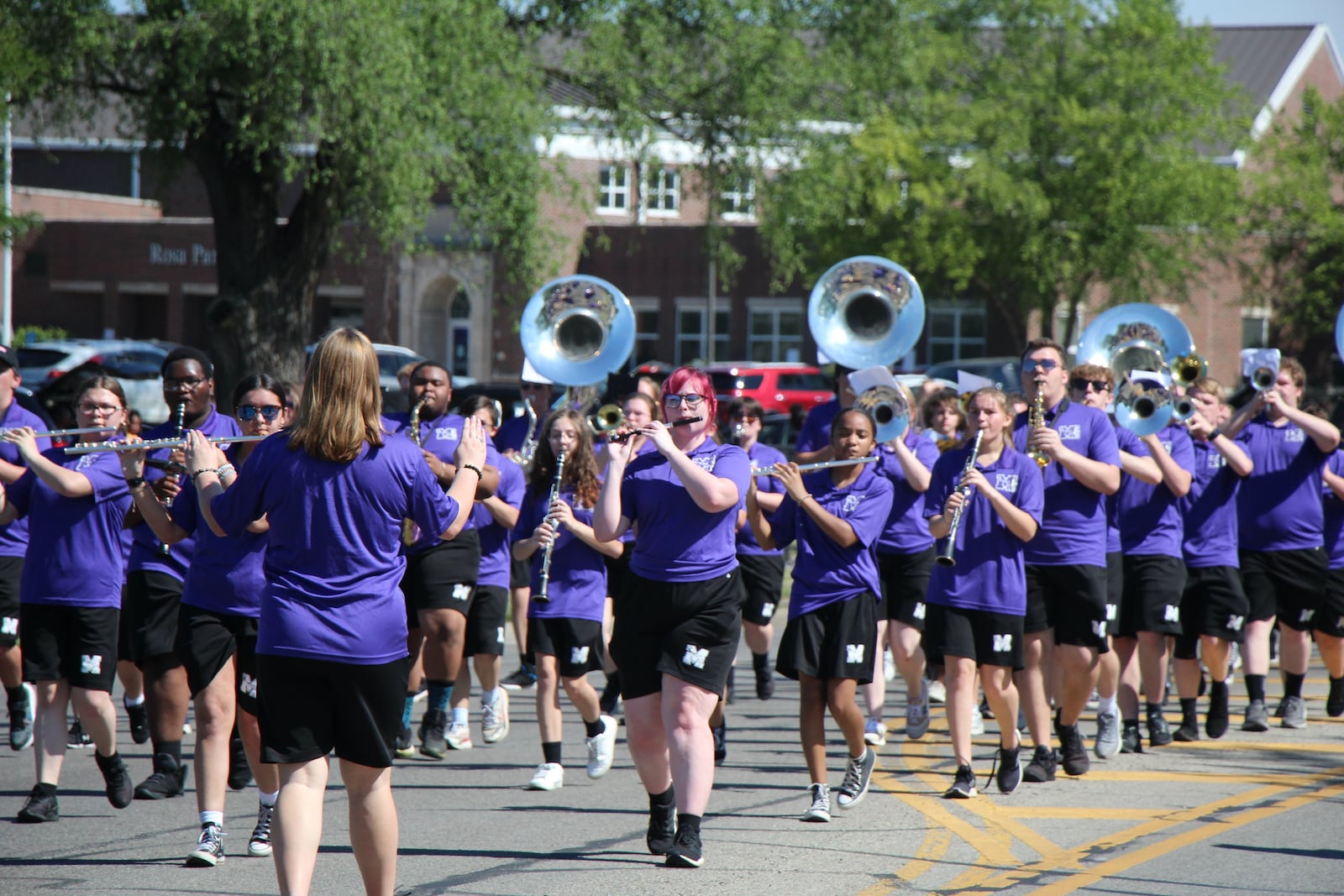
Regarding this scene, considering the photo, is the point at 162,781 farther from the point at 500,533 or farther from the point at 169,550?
the point at 500,533

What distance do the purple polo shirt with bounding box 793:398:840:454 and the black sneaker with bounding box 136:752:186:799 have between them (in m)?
4.37

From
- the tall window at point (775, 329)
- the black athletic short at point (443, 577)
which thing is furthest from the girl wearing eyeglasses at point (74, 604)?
the tall window at point (775, 329)

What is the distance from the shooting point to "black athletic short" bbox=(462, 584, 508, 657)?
855cm

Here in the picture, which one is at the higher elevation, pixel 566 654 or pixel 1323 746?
pixel 566 654

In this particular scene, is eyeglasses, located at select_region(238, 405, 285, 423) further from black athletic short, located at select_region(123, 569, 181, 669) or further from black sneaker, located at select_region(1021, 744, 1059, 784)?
black sneaker, located at select_region(1021, 744, 1059, 784)

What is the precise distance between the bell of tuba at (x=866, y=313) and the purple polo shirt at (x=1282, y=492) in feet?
6.92

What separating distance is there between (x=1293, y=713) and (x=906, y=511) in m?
2.66

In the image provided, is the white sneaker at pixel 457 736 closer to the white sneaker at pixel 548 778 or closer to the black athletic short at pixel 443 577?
the black athletic short at pixel 443 577

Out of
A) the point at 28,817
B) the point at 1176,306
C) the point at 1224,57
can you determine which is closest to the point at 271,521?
the point at 28,817

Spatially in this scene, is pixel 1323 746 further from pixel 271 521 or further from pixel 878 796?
pixel 271 521

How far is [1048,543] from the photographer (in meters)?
→ 7.81

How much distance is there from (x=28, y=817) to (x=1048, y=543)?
494cm

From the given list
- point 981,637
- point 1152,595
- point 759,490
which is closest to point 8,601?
point 759,490

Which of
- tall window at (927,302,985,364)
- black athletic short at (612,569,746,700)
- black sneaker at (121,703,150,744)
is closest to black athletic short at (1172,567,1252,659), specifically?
black athletic short at (612,569,746,700)
